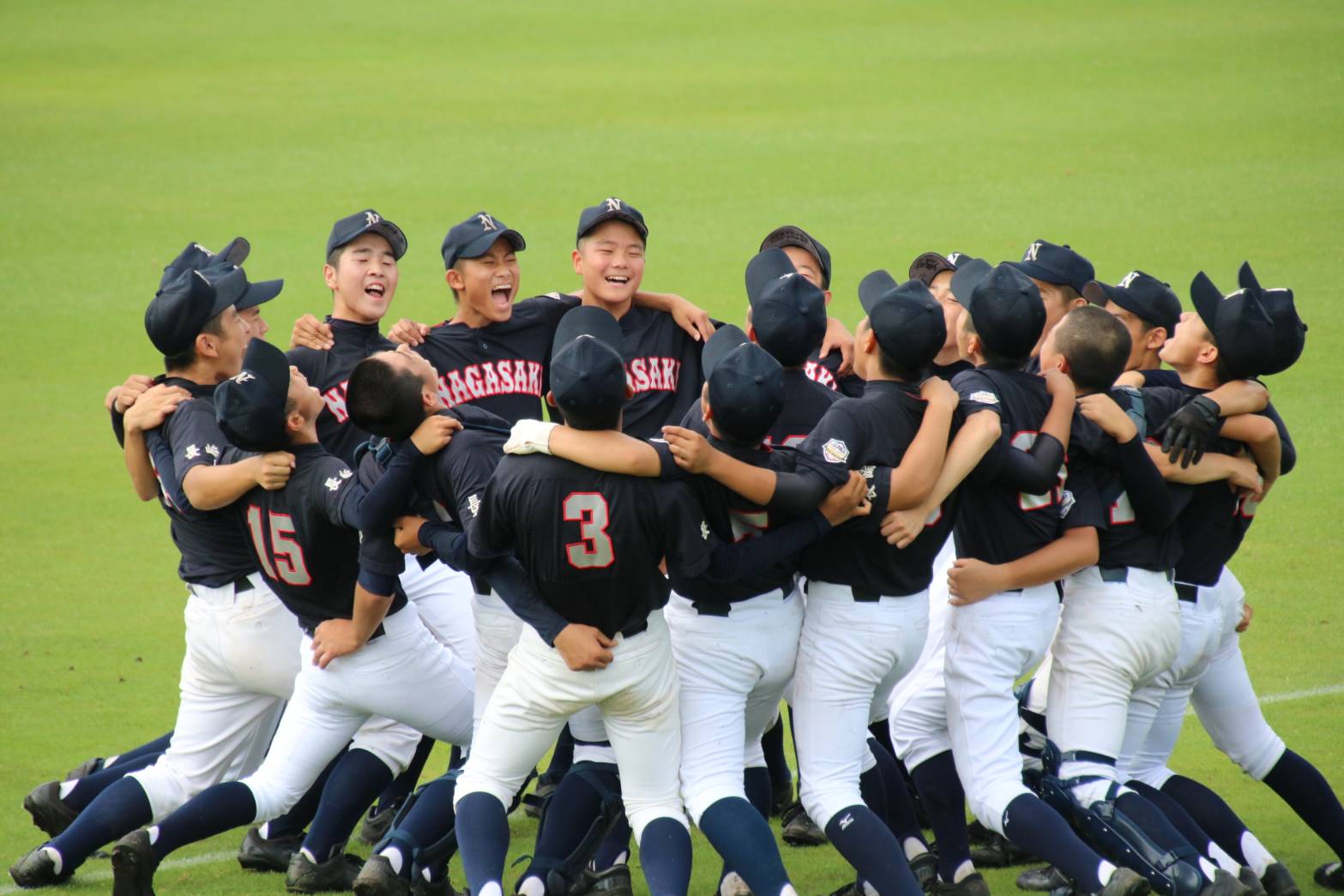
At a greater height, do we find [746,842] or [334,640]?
[334,640]

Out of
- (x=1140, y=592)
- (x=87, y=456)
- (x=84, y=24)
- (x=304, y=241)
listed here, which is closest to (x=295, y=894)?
(x=1140, y=592)

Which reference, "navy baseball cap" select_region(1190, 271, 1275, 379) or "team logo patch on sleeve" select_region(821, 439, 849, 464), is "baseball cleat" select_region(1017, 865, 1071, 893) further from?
"navy baseball cap" select_region(1190, 271, 1275, 379)

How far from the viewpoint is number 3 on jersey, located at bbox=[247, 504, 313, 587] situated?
4.93m

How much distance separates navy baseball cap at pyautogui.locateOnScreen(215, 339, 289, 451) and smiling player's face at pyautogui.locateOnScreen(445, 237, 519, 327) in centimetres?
140

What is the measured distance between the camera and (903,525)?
4648mm

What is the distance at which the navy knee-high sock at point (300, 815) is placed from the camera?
18.1 ft

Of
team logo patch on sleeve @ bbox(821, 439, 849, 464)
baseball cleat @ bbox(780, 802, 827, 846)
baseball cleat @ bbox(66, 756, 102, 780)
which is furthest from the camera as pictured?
baseball cleat @ bbox(66, 756, 102, 780)

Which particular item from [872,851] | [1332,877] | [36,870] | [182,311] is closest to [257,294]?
[182,311]

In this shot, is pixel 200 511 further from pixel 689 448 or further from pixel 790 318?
pixel 790 318

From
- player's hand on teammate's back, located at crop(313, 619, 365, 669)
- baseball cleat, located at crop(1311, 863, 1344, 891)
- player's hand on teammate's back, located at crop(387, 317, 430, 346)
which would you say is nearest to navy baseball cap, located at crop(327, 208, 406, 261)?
player's hand on teammate's back, located at crop(387, 317, 430, 346)

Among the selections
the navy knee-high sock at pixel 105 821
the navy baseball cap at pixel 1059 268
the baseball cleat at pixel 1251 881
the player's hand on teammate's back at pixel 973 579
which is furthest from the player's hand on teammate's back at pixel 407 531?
the baseball cleat at pixel 1251 881


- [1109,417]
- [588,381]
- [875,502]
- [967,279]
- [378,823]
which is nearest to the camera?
[588,381]

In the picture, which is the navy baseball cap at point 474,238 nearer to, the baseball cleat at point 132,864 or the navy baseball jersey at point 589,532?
the navy baseball jersey at point 589,532

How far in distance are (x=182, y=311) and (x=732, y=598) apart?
209 centimetres
